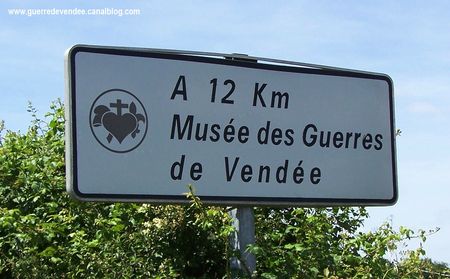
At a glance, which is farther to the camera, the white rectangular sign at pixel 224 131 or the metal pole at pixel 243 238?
the metal pole at pixel 243 238

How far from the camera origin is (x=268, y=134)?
5379mm

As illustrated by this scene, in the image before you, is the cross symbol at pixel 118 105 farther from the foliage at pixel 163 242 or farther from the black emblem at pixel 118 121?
the foliage at pixel 163 242

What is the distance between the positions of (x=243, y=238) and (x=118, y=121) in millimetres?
1034

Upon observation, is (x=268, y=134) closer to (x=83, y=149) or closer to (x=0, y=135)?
(x=83, y=149)

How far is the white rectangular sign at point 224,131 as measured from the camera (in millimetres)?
4891

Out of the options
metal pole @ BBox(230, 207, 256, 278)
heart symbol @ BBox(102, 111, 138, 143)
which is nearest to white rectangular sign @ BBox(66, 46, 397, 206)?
heart symbol @ BBox(102, 111, 138, 143)

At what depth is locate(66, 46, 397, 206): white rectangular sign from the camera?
4.89m

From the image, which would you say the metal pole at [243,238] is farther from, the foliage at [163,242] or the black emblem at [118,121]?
the black emblem at [118,121]

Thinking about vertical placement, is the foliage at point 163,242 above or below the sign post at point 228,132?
below

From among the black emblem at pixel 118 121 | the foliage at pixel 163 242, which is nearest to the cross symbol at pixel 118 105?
the black emblem at pixel 118 121

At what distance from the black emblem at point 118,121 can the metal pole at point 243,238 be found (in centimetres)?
79

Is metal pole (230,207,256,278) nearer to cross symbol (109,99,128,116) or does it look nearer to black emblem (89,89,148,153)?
black emblem (89,89,148,153)

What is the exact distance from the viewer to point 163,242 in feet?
19.2

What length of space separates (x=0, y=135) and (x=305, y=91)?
3.25 metres
